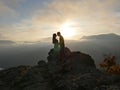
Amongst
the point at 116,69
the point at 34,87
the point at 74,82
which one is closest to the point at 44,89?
the point at 34,87

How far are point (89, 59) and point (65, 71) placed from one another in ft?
21.5

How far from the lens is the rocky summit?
63.5 feet

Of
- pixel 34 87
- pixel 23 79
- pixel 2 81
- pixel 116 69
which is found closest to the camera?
pixel 34 87

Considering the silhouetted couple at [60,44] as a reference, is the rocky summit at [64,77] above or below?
below

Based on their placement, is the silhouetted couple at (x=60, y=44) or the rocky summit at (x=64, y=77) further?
the silhouetted couple at (x=60, y=44)

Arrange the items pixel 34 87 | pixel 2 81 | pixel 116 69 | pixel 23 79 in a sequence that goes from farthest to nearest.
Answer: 1. pixel 116 69
2. pixel 2 81
3. pixel 23 79
4. pixel 34 87

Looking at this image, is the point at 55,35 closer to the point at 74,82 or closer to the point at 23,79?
the point at 23,79

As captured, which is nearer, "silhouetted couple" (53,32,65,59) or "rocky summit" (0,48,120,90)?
"rocky summit" (0,48,120,90)

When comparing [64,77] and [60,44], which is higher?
[60,44]

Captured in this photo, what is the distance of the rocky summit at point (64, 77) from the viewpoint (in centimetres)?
1936

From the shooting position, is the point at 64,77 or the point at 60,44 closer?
the point at 64,77

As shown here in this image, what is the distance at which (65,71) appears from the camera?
81.7ft

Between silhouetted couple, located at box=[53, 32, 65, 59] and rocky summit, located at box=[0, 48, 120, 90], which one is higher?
silhouetted couple, located at box=[53, 32, 65, 59]

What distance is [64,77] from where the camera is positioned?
22.1 meters
